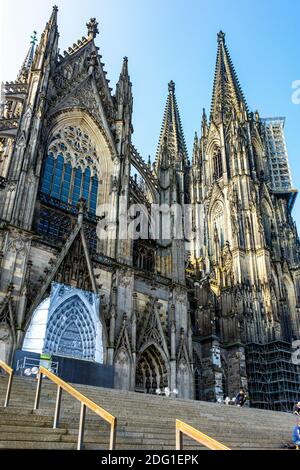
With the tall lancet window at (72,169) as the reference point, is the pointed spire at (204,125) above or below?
above

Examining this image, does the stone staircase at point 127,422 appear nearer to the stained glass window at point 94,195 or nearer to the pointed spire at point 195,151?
the stained glass window at point 94,195

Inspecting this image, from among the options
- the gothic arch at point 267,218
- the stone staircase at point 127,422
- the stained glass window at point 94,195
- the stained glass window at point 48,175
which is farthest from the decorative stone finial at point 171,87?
the stone staircase at point 127,422

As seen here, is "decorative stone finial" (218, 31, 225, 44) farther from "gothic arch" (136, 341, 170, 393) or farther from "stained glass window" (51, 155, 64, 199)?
"gothic arch" (136, 341, 170, 393)

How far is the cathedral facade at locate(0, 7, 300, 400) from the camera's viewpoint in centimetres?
1822

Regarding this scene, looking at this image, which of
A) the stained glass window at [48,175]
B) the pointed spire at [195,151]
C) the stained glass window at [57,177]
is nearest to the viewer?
the stained glass window at [48,175]

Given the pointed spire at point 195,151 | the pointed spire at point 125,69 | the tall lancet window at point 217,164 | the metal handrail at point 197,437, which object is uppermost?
the pointed spire at point 195,151

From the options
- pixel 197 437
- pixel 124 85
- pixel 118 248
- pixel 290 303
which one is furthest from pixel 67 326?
pixel 290 303

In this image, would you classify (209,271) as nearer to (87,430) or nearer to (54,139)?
(54,139)

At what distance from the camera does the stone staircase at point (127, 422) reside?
6.15 m

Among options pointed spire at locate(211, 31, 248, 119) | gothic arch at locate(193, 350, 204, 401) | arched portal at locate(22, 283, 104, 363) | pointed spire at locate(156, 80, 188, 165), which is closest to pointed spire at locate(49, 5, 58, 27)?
arched portal at locate(22, 283, 104, 363)

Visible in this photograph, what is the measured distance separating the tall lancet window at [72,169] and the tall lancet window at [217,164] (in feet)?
78.4

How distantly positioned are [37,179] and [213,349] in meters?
17.2

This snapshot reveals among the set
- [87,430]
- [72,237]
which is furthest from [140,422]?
[72,237]

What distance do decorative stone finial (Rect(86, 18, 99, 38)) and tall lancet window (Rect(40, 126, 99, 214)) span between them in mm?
8706
